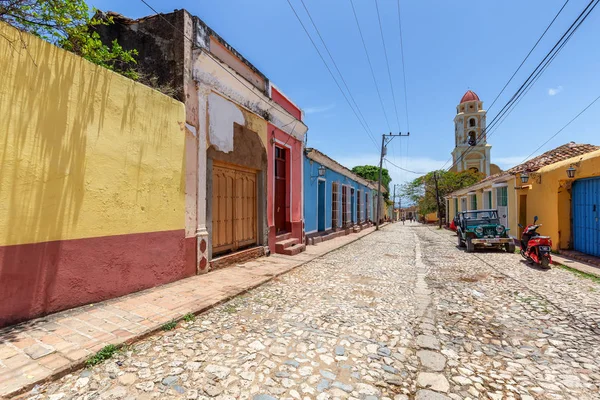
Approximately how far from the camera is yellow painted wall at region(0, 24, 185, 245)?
125 inches

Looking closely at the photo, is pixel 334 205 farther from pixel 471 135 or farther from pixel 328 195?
pixel 471 135

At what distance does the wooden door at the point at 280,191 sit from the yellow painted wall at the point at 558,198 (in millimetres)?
8031

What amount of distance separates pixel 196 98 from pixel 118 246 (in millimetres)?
3032

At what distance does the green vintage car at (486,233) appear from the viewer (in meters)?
9.84

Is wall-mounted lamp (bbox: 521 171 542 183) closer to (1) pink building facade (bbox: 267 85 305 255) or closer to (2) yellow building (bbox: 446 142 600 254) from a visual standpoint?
(2) yellow building (bbox: 446 142 600 254)

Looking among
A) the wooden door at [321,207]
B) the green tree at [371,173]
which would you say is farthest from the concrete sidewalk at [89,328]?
the green tree at [371,173]

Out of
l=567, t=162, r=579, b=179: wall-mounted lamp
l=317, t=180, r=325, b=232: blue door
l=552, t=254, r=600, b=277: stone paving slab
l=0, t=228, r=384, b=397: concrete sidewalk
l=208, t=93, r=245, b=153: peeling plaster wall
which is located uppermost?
l=208, t=93, r=245, b=153: peeling plaster wall

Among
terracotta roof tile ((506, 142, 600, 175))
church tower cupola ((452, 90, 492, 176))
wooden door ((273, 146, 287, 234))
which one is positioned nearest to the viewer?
wooden door ((273, 146, 287, 234))

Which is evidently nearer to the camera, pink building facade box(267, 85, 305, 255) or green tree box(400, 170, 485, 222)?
pink building facade box(267, 85, 305, 255)

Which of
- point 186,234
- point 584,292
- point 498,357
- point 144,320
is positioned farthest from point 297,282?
point 584,292

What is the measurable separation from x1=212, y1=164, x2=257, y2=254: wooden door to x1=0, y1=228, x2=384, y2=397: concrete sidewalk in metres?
1.48

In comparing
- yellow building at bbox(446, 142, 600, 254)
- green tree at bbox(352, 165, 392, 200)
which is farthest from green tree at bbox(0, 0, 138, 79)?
green tree at bbox(352, 165, 392, 200)

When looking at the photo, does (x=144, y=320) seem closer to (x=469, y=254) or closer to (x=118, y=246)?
(x=118, y=246)

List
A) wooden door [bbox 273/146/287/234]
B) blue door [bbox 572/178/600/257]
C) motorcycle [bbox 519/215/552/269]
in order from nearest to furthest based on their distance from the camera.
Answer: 1. motorcycle [bbox 519/215/552/269]
2. blue door [bbox 572/178/600/257]
3. wooden door [bbox 273/146/287/234]
